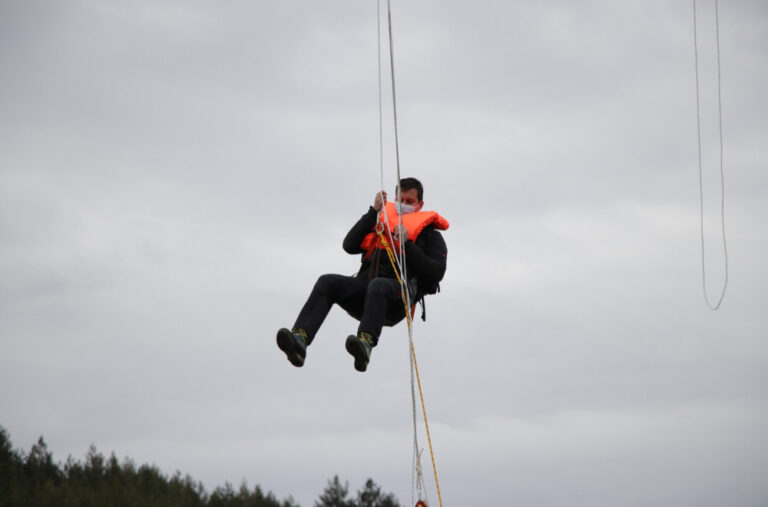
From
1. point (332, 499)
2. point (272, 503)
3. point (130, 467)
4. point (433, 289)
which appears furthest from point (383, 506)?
point (433, 289)

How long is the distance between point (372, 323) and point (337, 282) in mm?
461

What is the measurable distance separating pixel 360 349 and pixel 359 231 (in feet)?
3.67

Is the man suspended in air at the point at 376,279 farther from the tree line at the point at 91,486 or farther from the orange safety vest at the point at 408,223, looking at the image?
the tree line at the point at 91,486

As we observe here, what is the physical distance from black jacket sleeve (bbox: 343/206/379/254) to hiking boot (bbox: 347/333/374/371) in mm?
919

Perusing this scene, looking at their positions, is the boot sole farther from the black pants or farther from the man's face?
the man's face

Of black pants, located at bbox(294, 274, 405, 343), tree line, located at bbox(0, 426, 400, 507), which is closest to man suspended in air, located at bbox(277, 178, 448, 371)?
black pants, located at bbox(294, 274, 405, 343)

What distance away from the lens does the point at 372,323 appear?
24.5 feet

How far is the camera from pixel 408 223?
26.2 feet

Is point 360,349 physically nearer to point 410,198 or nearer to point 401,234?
point 401,234

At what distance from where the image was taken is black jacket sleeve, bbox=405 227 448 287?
25.6ft

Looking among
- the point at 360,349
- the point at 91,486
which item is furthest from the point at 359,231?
the point at 91,486

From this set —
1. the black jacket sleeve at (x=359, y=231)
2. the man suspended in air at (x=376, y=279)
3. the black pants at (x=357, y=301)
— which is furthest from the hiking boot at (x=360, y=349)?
the black jacket sleeve at (x=359, y=231)

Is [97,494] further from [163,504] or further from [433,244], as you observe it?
[433,244]

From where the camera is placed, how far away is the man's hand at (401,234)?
25.1ft
